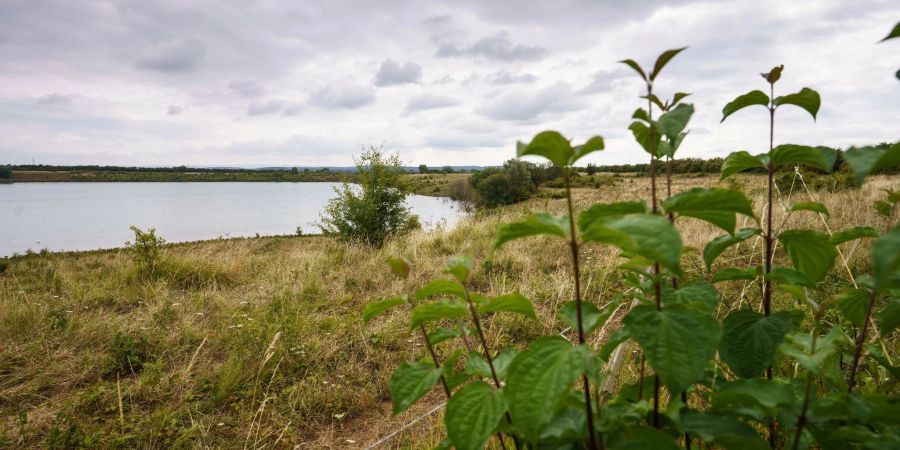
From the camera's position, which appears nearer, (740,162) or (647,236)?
(647,236)

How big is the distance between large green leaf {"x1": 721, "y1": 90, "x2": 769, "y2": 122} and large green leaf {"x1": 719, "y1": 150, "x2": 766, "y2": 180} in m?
0.10

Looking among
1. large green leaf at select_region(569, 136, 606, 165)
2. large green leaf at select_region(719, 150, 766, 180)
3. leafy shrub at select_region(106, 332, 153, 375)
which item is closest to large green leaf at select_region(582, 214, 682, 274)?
large green leaf at select_region(569, 136, 606, 165)

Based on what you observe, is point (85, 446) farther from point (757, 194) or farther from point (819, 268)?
point (757, 194)

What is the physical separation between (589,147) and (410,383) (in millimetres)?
662

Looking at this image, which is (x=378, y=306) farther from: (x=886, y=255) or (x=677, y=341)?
(x=886, y=255)

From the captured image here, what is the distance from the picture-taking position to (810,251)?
41.7 inches

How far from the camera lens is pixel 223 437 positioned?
2812 mm

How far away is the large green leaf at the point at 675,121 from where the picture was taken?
0.81 meters

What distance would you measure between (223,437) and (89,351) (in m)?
2.12

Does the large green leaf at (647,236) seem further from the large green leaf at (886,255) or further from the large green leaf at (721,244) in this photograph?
the large green leaf at (721,244)

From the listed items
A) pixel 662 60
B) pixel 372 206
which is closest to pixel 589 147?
pixel 662 60

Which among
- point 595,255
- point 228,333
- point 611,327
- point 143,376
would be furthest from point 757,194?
point 143,376

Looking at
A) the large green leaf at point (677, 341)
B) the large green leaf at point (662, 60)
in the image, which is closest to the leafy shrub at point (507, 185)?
the large green leaf at point (662, 60)

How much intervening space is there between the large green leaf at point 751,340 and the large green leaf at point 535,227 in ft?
1.79
